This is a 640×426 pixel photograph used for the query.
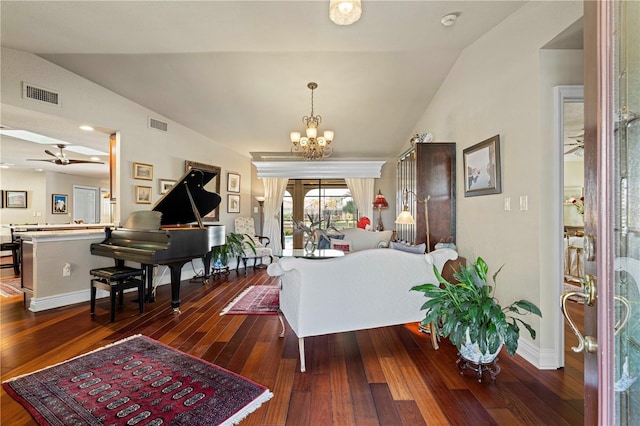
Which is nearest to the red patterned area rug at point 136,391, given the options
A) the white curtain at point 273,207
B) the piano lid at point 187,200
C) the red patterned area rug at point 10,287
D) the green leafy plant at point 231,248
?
the piano lid at point 187,200

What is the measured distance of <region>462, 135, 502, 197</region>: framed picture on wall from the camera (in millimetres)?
2520

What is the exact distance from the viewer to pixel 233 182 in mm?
6031

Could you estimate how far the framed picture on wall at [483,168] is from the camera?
252 cm

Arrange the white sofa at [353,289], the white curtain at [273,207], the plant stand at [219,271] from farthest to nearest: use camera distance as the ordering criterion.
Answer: the white curtain at [273,207], the plant stand at [219,271], the white sofa at [353,289]

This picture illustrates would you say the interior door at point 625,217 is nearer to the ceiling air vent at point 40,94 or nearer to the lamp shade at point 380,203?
the ceiling air vent at point 40,94

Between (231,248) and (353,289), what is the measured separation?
12.2 feet

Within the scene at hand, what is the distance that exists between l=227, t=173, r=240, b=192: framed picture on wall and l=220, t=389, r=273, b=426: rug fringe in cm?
481

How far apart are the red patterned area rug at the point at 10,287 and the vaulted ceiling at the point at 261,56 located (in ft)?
10.7

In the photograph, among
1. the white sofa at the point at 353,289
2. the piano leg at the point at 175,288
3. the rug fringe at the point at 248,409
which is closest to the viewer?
the rug fringe at the point at 248,409

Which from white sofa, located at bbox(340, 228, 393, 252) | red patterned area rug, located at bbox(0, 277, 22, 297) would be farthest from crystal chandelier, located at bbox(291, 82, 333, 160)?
red patterned area rug, located at bbox(0, 277, 22, 297)

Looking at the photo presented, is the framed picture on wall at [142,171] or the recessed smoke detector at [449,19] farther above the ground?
the recessed smoke detector at [449,19]

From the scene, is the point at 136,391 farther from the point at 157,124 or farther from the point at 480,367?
the point at 157,124

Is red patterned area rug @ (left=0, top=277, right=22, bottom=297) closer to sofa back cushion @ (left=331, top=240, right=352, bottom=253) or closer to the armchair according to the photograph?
the armchair

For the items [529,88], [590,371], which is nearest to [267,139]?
[529,88]
